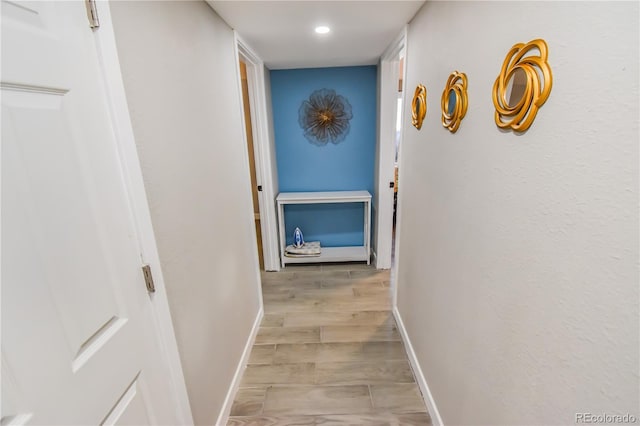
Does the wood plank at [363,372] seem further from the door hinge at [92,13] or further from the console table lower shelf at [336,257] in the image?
the door hinge at [92,13]

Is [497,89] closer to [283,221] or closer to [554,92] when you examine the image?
[554,92]

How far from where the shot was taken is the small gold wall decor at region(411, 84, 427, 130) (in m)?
1.53

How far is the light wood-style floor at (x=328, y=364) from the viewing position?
1.57m

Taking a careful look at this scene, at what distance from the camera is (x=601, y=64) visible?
53 cm

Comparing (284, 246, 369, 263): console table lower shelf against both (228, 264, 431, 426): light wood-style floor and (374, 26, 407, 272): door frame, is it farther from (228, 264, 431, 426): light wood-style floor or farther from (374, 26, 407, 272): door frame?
(228, 264, 431, 426): light wood-style floor

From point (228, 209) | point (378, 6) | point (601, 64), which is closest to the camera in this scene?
point (601, 64)

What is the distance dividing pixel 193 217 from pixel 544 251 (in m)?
1.21

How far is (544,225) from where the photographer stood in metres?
0.68

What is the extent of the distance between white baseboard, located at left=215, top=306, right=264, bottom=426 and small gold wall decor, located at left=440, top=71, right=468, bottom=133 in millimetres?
1772

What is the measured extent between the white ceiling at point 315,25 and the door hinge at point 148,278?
1310 millimetres

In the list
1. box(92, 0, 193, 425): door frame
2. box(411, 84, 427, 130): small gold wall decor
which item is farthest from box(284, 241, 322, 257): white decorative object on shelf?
box(92, 0, 193, 425): door frame

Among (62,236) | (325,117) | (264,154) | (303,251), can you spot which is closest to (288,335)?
(303,251)

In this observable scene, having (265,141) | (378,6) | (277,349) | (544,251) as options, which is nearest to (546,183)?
(544,251)

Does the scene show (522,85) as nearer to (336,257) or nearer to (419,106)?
(419,106)
